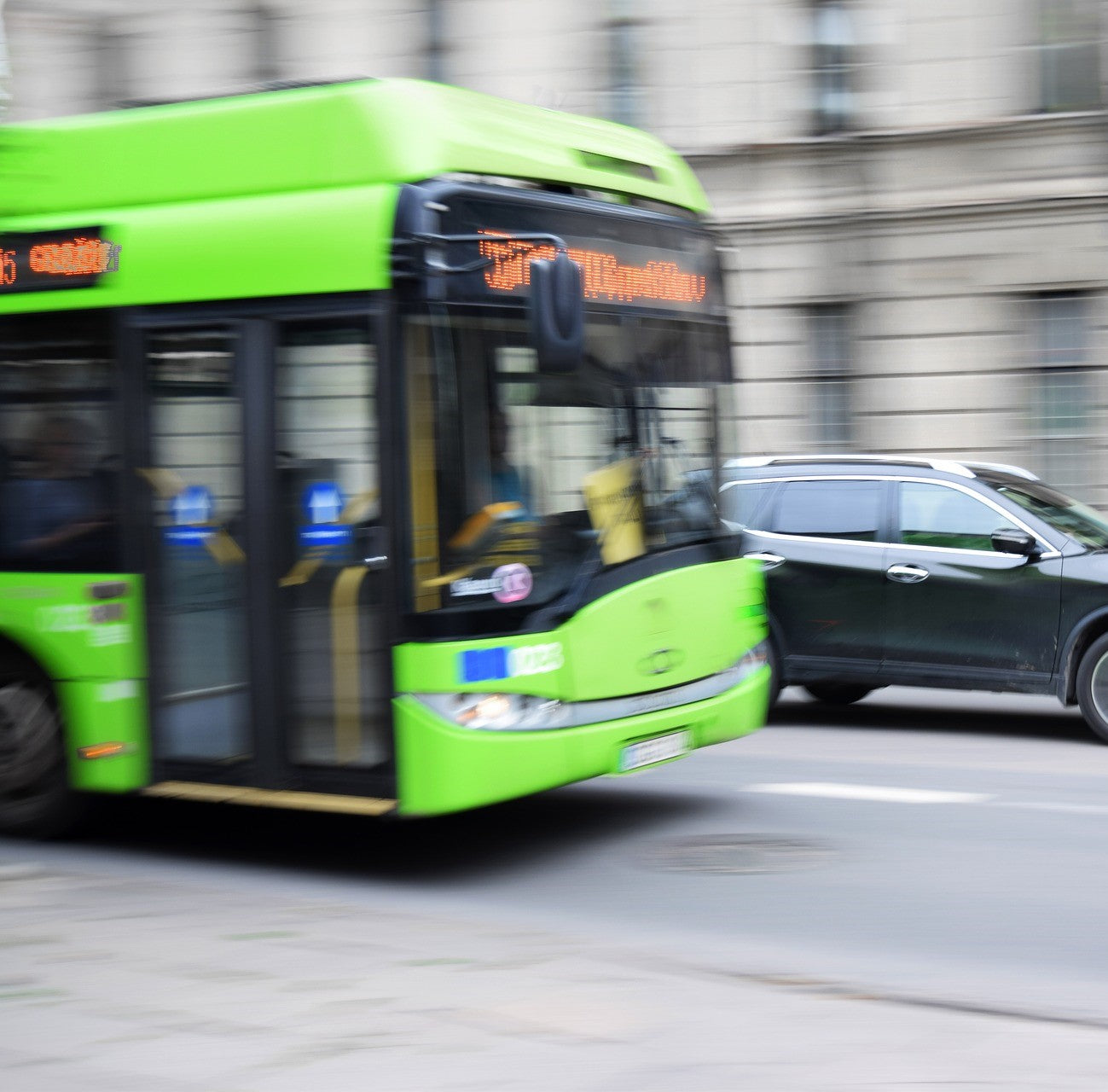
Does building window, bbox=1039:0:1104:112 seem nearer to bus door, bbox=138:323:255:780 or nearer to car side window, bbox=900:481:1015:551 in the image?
car side window, bbox=900:481:1015:551

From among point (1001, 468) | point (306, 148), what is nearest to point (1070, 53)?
point (1001, 468)

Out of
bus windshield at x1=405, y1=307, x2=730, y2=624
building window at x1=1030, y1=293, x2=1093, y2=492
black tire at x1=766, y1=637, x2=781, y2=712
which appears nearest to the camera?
bus windshield at x1=405, y1=307, x2=730, y2=624

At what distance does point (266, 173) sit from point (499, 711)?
2.28m

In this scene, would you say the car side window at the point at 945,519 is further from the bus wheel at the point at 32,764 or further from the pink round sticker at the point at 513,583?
the bus wheel at the point at 32,764

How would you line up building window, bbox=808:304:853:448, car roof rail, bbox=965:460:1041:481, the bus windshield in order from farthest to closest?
building window, bbox=808:304:853:448, car roof rail, bbox=965:460:1041:481, the bus windshield

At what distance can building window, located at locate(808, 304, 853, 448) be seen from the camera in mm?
19531

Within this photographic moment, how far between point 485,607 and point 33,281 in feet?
8.18

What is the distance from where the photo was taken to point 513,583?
6.75 metres

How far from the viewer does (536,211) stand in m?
7.04

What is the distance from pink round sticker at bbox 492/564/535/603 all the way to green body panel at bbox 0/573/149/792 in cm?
153

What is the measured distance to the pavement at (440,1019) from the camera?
4.50 metres

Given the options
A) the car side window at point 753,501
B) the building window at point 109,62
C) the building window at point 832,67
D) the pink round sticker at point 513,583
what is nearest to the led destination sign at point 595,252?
the pink round sticker at point 513,583

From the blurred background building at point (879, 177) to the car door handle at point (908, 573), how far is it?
8.41m

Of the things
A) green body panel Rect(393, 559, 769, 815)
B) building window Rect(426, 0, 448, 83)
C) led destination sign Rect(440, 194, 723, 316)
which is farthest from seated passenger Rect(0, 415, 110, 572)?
building window Rect(426, 0, 448, 83)
